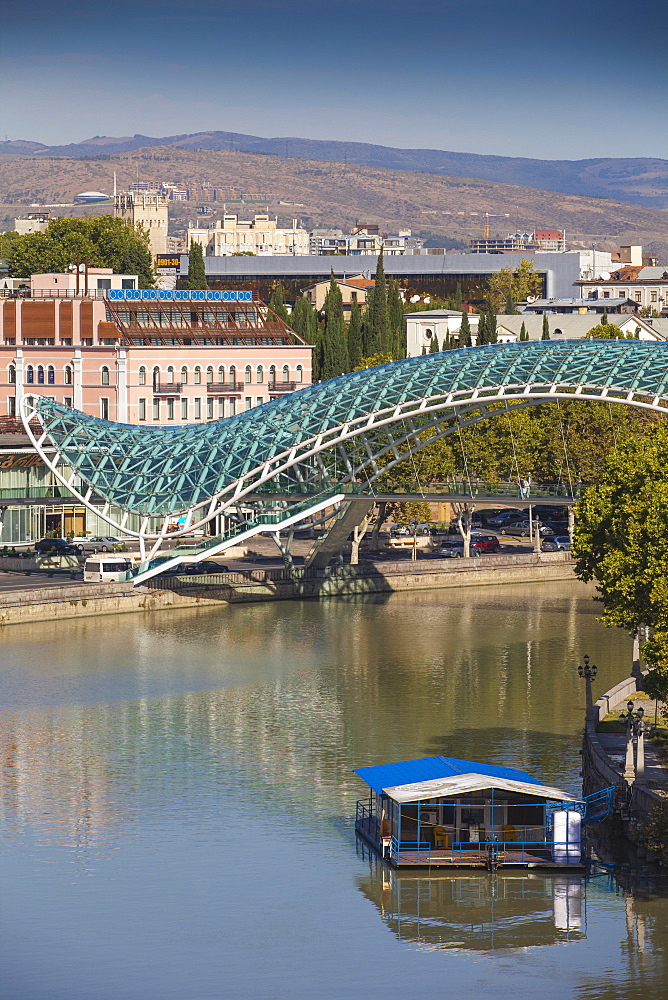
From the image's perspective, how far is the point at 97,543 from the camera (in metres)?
80.5

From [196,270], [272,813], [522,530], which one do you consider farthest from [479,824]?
[196,270]

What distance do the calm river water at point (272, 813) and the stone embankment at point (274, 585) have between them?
60.9 inches

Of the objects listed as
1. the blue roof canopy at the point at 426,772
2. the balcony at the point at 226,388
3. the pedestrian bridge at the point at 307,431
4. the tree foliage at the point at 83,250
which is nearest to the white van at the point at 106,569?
the pedestrian bridge at the point at 307,431

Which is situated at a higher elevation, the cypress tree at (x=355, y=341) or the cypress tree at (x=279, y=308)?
the cypress tree at (x=279, y=308)

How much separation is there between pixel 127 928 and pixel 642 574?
636 inches

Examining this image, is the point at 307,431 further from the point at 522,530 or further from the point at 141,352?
the point at 522,530

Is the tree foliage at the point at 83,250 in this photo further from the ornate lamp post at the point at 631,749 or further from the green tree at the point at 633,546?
the ornate lamp post at the point at 631,749

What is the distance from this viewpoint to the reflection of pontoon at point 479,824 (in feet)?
127

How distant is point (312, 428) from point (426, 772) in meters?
31.8

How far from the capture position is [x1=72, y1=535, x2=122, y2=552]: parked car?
7944 cm

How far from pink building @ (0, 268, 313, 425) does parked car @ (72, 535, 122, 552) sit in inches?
409

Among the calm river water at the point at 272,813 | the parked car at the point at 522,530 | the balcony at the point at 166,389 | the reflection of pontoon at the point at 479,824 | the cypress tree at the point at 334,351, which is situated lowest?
→ the calm river water at the point at 272,813

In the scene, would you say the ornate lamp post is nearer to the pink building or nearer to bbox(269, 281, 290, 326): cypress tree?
the pink building

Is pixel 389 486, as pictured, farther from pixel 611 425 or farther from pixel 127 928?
pixel 127 928
